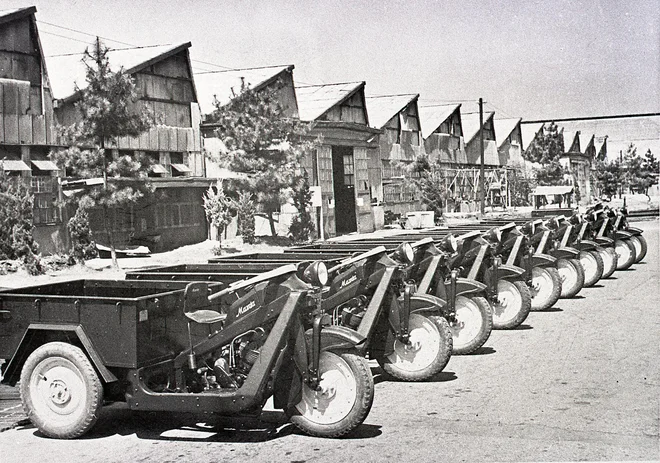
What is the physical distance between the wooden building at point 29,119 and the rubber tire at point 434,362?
17.0 meters

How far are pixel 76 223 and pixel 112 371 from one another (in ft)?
58.7

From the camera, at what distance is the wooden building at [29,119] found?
76.9 feet

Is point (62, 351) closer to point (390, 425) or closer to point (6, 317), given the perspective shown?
point (6, 317)

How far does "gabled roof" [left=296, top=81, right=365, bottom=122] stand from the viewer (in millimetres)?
38281

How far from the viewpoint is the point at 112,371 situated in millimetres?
6637

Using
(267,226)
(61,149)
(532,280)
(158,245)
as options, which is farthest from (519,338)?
(267,226)


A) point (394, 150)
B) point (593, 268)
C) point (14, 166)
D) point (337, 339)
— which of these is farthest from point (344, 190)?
point (337, 339)

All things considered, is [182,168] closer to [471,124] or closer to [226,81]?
[226,81]

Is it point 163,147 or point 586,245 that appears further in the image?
point 163,147

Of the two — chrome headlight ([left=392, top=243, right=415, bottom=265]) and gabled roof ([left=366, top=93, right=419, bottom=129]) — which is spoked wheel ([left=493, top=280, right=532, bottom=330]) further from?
gabled roof ([left=366, top=93, right=419, bottom=129])

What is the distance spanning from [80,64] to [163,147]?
13.0ft

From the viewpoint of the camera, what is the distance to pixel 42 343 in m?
6.87

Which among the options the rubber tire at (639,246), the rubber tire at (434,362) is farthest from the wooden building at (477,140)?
the rubber tire at (434,362)

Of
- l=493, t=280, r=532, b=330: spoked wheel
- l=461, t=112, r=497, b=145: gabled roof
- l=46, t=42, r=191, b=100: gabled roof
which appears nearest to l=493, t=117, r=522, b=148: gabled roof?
l=461, t=112, r=497, b=145: gabled roof
